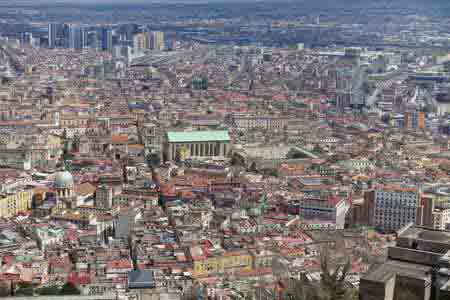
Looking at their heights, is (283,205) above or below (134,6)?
below

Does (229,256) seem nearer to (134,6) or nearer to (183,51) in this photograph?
(183,51)

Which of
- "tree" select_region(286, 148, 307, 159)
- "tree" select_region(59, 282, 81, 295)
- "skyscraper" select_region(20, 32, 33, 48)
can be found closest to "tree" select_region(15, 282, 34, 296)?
"tree" select_region(59, 282, 81, 295)

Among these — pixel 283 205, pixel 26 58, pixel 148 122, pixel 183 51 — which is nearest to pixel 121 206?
pixel 283 205

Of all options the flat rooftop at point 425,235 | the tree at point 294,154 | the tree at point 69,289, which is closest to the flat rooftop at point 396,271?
the flat rooftop at point 425,235

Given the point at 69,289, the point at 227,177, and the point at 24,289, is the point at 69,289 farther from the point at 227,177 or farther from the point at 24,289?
the point at 227,177

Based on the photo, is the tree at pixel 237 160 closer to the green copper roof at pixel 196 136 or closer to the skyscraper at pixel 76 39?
the green copper roof at pixel 196 136

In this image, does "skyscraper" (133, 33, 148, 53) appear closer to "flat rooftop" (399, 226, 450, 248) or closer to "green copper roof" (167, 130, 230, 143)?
"green copper roof" (167, 130, 230, 143)
